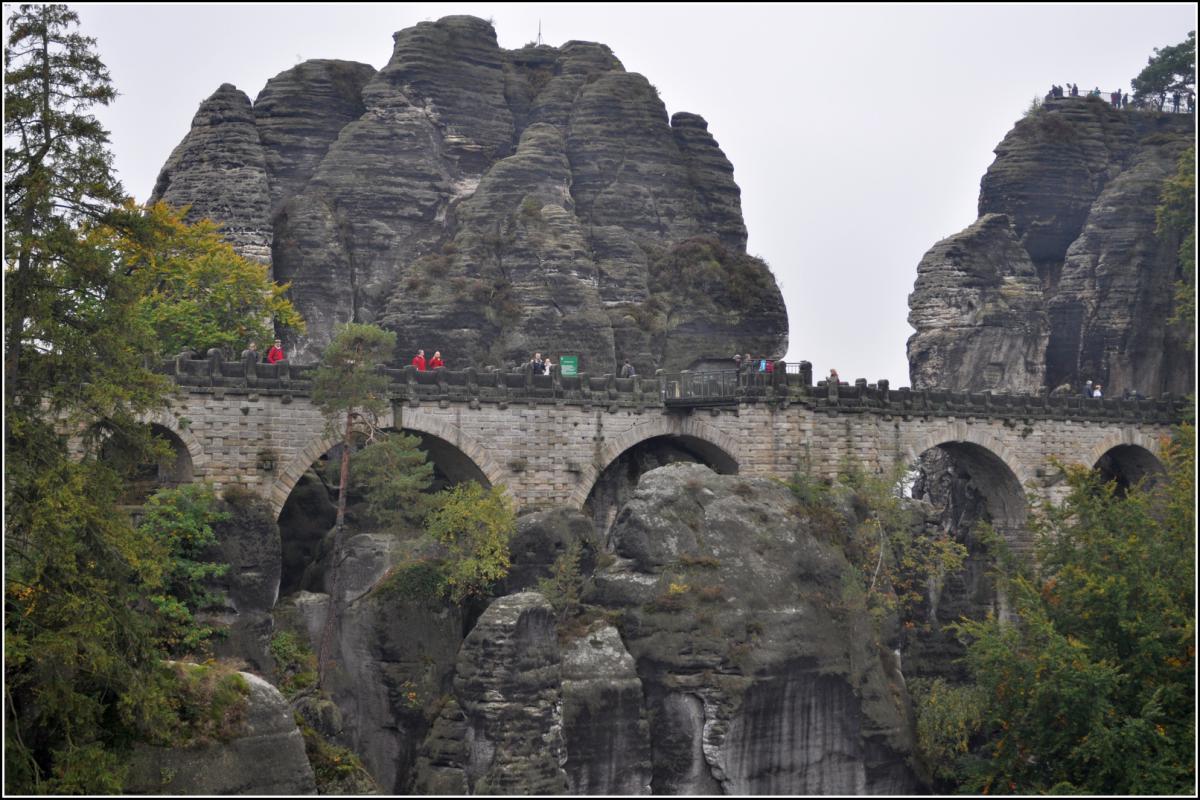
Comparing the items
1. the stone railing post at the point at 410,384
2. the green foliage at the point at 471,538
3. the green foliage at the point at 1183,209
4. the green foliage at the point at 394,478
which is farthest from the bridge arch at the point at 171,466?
the green foliage at the point at 1183,209

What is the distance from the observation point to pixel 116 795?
28.2m

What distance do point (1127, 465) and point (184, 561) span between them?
135 feet

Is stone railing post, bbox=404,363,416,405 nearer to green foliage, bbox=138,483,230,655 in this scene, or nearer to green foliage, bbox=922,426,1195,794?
green foliage, bbox=138,483,230,655

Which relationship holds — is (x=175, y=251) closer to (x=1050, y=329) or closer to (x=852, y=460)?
(x=852, y=460)

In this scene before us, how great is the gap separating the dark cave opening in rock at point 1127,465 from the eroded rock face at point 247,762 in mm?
41278

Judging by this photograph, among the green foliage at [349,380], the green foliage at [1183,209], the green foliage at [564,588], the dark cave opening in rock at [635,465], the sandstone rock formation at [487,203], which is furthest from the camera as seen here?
the sandstone rock formation at [487,203]

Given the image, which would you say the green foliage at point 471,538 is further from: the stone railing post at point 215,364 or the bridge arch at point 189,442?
the stone railing post at point 215,364

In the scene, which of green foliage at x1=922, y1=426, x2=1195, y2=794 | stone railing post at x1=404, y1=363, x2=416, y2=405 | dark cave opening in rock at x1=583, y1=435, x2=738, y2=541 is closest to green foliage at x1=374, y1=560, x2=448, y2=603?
stone railing post at x1=404, y1=363, x2=416, y2=405

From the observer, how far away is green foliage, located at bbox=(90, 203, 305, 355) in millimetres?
50812

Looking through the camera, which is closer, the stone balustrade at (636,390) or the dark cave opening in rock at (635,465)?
the stone balustrade at (636,390)

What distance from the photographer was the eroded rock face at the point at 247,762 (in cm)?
2972

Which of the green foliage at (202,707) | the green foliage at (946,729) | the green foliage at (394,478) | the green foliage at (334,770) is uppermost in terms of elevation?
the green foliage at (394,478)

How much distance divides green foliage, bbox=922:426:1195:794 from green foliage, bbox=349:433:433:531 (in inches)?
624

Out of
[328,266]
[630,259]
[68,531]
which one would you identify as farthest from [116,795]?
[630,259]
